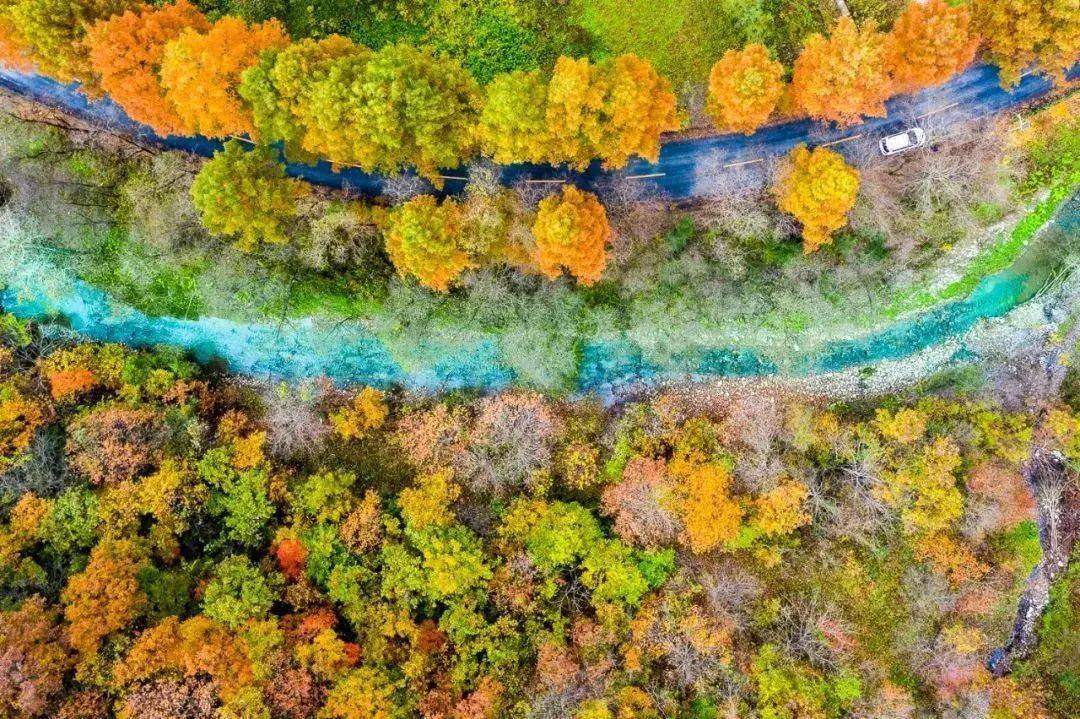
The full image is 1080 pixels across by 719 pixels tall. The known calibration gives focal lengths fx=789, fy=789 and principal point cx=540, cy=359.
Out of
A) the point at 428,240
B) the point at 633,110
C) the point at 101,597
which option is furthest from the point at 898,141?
the point at 101,597

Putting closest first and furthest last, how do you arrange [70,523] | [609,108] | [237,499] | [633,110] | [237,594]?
[633,110] → [609,108] → [237,594] → [70,523] → [237,499]

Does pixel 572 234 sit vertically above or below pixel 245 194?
below

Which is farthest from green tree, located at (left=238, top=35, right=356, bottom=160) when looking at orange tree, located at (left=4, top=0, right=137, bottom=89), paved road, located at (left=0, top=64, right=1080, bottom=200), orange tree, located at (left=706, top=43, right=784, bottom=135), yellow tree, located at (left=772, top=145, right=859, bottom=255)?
yellow tree, located at (left=772, top=145, right=859, bottom=255)

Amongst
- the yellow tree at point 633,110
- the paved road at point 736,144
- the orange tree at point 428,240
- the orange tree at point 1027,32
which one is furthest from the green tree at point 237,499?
the orange tree at point 1027,32

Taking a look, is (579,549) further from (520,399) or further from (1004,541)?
(1004,541)

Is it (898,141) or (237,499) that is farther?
(898,141)

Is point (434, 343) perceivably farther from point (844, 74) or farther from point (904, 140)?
point (904, 140)

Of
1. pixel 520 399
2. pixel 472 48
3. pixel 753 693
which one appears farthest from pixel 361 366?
pixel 753 693
